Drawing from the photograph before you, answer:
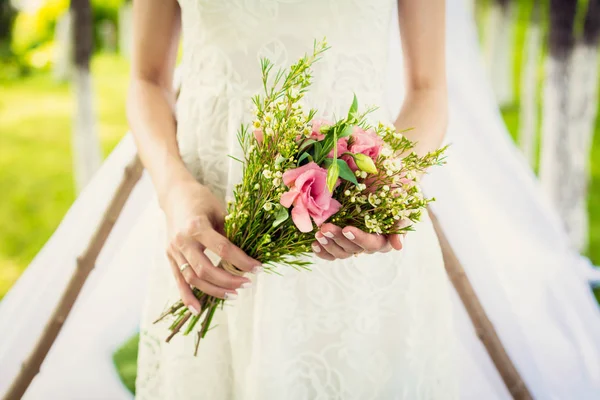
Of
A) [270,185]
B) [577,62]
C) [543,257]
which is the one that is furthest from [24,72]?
[270,185]

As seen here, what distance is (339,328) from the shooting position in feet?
4.39

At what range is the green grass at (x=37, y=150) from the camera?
5.54 m

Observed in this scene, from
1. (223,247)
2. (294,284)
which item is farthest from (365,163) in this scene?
(294,284)

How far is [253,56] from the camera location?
1.29 metres

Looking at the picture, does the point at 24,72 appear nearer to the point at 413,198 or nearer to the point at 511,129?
the point at 511,129

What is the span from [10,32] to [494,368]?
1049 cm

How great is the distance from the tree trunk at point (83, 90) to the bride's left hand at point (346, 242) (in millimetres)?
3708

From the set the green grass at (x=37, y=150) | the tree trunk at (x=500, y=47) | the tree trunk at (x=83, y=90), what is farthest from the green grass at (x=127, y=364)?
the tree trunk at (x=500, y=47)

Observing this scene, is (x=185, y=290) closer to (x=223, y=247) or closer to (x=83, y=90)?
(x=223, y=247)

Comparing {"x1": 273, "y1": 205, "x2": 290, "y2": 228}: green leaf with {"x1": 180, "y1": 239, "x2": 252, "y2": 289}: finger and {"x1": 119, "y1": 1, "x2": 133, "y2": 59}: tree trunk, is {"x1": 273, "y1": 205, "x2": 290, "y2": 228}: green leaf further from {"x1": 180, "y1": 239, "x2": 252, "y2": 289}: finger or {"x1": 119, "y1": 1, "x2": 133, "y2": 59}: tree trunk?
{"x1": 119, "y1": 1, "x2": 133, "y2": 59}: tree trunk

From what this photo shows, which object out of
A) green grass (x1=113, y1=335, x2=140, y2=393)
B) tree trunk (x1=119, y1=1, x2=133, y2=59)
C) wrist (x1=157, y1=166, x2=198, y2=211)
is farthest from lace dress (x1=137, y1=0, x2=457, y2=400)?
tree trunk (x1=119, y1=1, x2=133, y2=59)

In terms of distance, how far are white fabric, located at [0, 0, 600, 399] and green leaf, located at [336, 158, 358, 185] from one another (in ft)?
3.61

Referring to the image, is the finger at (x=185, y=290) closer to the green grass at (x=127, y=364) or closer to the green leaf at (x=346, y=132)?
the green leaf at (x=346, y=132)

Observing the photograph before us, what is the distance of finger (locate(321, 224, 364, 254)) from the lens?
102 cm
